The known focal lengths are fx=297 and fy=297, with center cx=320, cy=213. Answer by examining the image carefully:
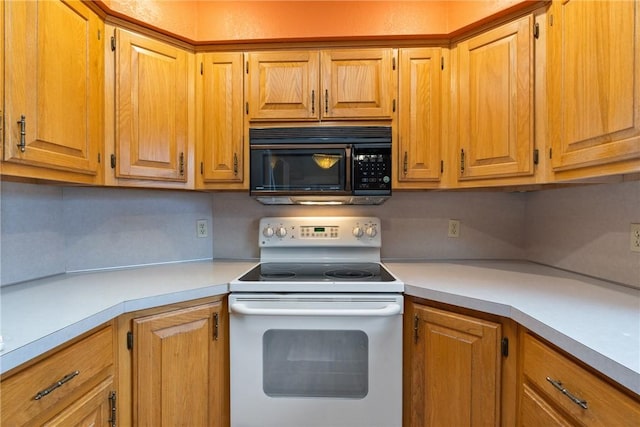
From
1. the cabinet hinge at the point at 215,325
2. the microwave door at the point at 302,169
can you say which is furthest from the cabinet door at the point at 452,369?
the cabinet hinge at the point at 215,325

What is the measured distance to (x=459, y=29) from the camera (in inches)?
57.3

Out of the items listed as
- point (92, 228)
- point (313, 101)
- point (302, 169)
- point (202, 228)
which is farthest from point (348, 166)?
point (92, 228)

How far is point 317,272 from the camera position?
5.11 ft

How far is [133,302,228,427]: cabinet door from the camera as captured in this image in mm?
1099

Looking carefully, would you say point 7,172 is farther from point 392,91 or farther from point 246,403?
point 392,91

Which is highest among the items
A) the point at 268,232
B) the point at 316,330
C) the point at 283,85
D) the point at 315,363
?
the point at 283,85

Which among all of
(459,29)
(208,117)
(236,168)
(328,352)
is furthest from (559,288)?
(208,117)

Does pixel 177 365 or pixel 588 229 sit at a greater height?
pixel 588 229

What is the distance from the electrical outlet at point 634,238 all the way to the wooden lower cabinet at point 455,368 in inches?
26.2

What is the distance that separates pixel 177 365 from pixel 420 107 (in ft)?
5.29

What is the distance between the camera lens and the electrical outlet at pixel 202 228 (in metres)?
1.88

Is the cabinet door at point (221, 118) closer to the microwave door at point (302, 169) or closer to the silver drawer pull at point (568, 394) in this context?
the microwave door at point (302, 169)

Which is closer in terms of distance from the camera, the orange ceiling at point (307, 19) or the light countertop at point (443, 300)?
the light countertop at point (443, 300)

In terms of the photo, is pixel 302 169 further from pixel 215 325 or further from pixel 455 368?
pixel 455 368
